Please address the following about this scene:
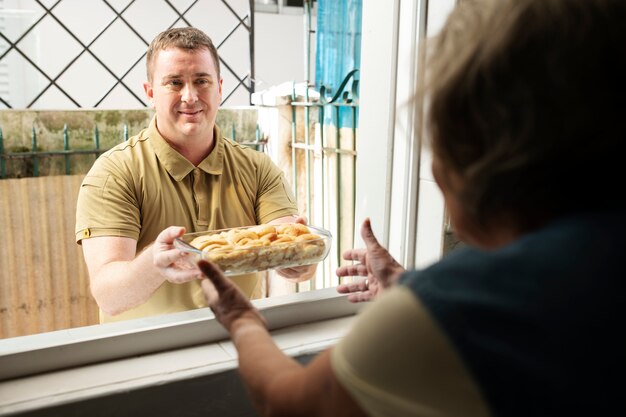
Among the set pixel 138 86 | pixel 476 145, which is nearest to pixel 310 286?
pixel 138 86

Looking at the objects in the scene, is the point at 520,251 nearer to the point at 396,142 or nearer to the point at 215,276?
the point at 215,276


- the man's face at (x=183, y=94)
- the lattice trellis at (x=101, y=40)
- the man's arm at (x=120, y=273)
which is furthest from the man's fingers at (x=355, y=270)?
the lattice trellis at (x=101, y=40)

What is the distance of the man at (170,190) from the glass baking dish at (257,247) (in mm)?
191

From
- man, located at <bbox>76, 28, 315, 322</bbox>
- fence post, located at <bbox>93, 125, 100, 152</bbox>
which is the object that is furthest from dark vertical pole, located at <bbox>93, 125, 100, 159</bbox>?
man, located at <bbox>76, 28, 315, 322</bbox>

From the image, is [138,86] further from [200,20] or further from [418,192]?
[418,192]

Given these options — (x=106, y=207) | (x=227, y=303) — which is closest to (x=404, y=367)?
(x=227, y=303)

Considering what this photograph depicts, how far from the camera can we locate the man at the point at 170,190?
153cm

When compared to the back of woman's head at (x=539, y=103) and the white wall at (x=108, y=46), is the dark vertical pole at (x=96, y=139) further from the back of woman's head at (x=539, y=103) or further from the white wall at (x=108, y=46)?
the back of woman's head at (x=539, y=103)

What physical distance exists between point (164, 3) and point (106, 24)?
0.35 meters

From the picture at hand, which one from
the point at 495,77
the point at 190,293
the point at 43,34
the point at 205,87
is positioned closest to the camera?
the point at 495,77

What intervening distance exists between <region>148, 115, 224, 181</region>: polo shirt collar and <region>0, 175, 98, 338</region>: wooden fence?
1.51 meters

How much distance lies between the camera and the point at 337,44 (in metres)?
2.63

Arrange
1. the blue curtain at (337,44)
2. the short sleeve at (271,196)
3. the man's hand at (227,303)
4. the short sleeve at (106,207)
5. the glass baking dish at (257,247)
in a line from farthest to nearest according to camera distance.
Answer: the blue curtain at (337,44) < the short sleeve at (271,196) < the short sleeve at (106,207) < the glass baking dish at (257,247) < the man's hand at (227,303)

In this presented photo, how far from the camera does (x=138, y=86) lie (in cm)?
348
